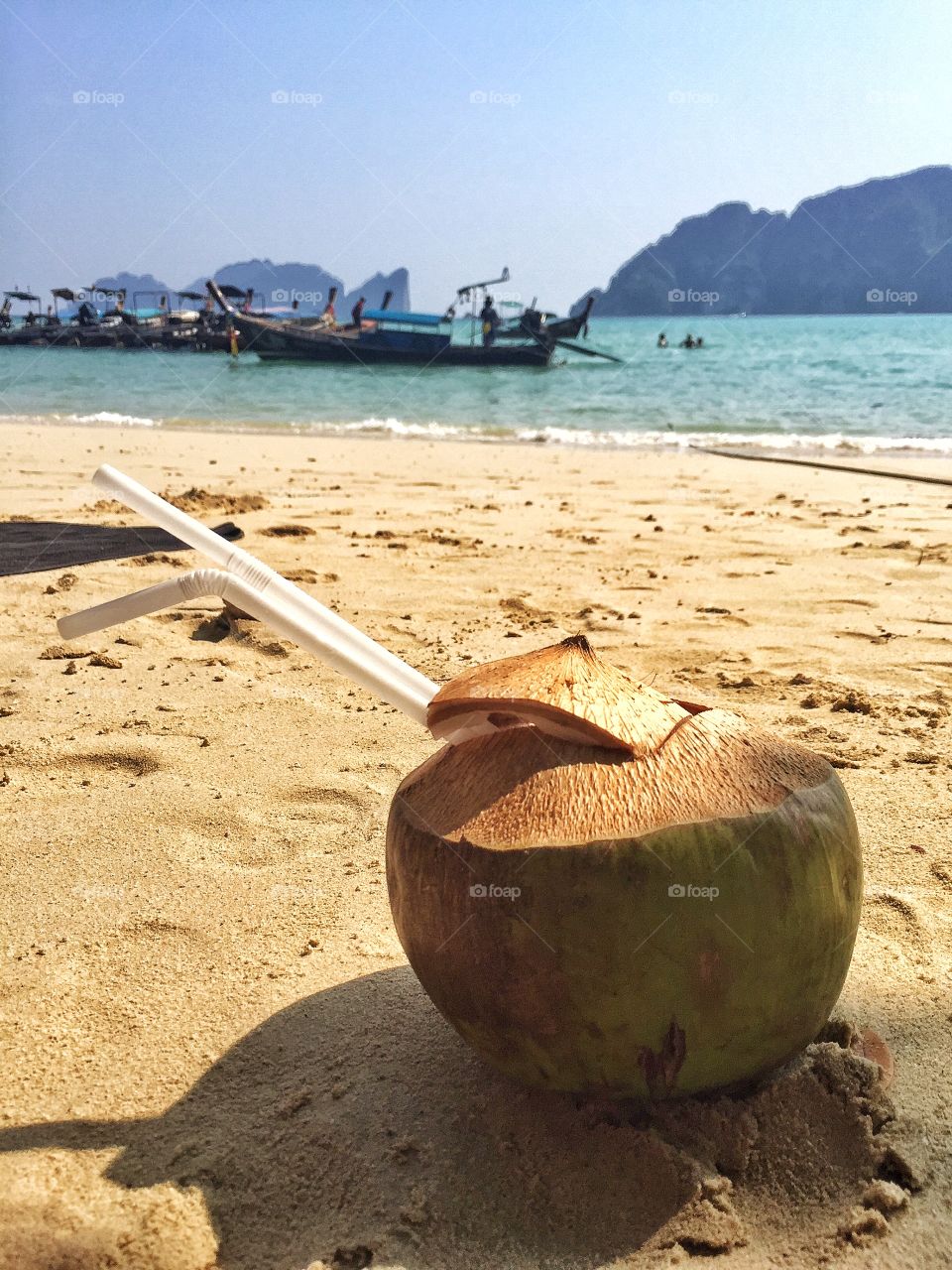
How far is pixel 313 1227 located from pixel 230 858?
110 centimetres

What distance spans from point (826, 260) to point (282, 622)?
134 m

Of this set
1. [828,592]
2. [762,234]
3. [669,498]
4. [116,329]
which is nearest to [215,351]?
[116,329]

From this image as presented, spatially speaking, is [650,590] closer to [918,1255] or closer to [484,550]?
[484,550]

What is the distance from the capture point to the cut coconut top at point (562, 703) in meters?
1.42

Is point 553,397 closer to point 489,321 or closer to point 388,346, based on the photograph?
point 388,346

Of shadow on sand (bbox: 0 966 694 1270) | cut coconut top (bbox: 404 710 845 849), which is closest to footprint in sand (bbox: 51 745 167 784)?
shadow on sand (bbox: 0 966 694 1270)

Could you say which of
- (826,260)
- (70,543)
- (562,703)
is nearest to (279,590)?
(562,703)

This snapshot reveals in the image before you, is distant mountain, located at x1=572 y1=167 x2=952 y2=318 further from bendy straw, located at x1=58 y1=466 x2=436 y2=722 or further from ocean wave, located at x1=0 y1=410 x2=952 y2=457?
bendy straw, located at x1=58 y1=466 x2=436 y2=722

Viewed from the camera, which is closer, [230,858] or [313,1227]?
[313,1227]

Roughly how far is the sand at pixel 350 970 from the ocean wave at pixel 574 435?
26.0ft

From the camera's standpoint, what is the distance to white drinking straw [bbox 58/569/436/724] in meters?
1.63

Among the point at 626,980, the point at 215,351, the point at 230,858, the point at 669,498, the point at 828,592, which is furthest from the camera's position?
the point at 215,351

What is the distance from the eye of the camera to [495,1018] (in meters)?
1.41

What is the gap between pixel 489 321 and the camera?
37156 millimetres
